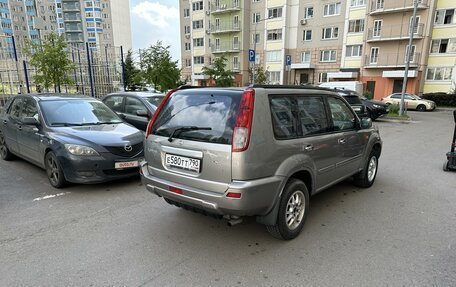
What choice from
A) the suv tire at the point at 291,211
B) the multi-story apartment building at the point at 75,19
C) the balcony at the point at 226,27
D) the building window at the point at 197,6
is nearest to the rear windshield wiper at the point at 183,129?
the suv tire at the point at 291,211

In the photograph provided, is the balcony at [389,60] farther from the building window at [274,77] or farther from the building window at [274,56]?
the building window at [274,77]

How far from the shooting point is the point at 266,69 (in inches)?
1630

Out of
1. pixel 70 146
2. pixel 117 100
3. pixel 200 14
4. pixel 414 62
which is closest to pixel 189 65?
pixel 200 14

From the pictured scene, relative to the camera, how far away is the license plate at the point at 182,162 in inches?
124

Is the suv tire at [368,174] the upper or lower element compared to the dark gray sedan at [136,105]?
lower

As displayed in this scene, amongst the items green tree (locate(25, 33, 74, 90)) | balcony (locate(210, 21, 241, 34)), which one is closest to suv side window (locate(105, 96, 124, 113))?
green tree (locate(25, 33, 74, 90))

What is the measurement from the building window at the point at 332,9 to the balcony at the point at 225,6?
39.8ft

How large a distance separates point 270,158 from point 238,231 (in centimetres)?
121

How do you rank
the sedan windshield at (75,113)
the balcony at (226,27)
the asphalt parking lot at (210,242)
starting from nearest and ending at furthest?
1. the asphalt parking lot at (210,242)
2. the sedan windshield at (75,113)
3. the balcony at (226,27)

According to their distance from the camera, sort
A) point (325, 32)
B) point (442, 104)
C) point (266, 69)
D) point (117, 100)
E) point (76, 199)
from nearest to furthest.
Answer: point (76, 199), point (117, 100), point (442, 104), point (325, 32), point (266, 69)

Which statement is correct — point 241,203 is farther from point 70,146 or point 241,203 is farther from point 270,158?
point 70,146

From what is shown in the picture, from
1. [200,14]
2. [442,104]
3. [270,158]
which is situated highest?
[200,14]

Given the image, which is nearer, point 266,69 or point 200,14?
point 266,69

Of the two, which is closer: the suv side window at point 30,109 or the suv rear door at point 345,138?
the suv rear door at point 345,138
